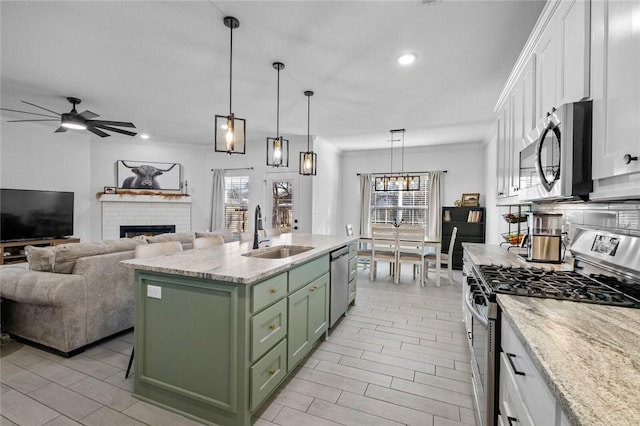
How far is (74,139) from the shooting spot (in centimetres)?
573

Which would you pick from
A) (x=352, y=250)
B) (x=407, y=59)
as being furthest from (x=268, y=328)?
(x=407, y=59)

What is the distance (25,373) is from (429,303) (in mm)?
4166

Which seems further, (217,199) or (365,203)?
(365,203)

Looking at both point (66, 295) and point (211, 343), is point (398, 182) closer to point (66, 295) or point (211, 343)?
point (211, 343)

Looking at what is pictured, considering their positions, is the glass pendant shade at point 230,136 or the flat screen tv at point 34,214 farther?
the flat screen tv at point 34,214

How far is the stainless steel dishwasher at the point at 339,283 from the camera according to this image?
2.97m

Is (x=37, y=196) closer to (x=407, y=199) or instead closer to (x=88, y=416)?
(x=88, y=416)

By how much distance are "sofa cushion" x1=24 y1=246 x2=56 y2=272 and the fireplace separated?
3.94 metres

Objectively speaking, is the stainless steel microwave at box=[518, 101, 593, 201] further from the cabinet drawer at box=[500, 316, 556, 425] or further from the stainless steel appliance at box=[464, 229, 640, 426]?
the cabinet drawer at box=[500, 316, 556, 425]

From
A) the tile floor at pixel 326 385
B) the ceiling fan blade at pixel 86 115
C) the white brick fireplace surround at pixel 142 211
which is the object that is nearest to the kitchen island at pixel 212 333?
the tile floor at pixel 326 385

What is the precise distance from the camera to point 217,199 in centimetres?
718

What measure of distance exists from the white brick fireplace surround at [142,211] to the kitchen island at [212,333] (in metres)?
5.28

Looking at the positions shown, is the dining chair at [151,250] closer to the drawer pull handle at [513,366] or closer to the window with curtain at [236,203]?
the drawer pull handle at [513,366]

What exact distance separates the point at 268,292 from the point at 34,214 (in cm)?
567
